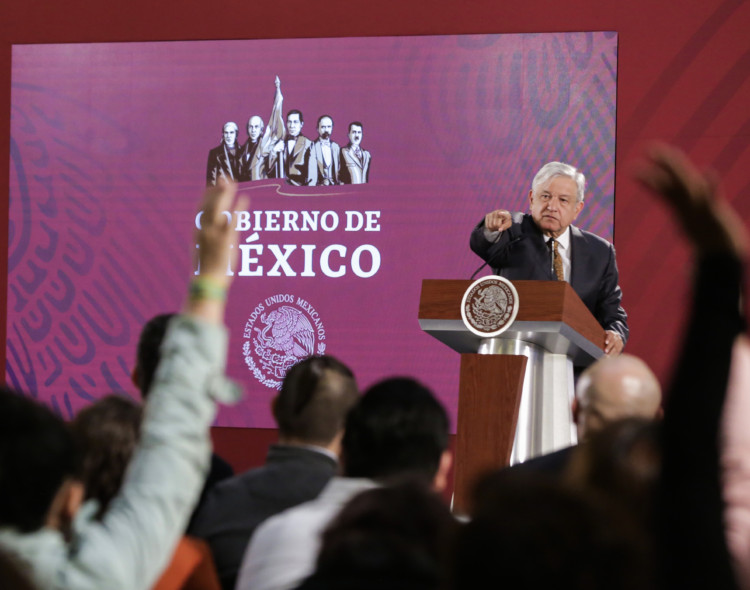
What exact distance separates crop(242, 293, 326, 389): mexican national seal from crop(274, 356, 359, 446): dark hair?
3.86 m

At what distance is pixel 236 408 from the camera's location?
6004 millimetres

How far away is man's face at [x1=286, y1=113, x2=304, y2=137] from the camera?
19.4ft

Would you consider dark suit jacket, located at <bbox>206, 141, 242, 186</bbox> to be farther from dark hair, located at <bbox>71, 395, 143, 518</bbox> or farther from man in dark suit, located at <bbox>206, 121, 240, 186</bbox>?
dark hair, located at <bbox>71, 395, 143, 518</bbox>

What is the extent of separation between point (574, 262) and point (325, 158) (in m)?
1.93

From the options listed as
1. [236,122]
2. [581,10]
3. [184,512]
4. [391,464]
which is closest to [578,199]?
[581,10]

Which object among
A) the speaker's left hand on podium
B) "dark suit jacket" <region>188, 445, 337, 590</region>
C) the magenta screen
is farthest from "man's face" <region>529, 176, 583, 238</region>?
"dark suit jacket" <region>188, 445, 337, 590</region>

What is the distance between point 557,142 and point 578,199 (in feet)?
4.17

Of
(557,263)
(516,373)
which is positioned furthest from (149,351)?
(557,263)

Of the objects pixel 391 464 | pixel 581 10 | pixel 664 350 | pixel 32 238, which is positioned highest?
pixel 581 10

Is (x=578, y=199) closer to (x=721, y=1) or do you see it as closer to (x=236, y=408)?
(x=721, y=1)

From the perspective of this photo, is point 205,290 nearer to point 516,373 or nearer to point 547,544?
point 547,544

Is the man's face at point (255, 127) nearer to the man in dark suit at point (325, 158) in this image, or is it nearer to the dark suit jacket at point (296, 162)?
the dark suit jacket at point (296, 162)

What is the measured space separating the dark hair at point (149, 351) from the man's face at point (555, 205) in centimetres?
240

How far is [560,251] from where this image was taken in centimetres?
455
